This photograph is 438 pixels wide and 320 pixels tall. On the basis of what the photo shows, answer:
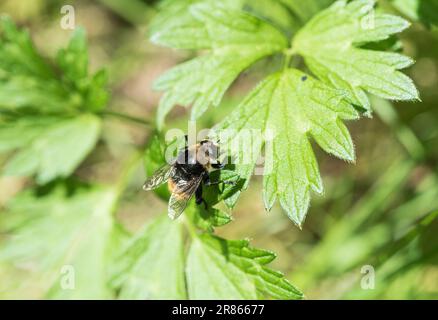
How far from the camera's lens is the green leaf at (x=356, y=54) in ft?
7.22

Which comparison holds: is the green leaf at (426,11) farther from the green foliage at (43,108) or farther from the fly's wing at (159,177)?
the green foliage at (43,108)

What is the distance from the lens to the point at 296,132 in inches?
88.3

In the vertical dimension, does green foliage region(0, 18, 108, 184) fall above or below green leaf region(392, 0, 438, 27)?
below

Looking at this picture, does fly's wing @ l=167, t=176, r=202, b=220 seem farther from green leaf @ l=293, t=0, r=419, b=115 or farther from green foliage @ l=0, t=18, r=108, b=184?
green foliage @ l=0, t=18, r=108, b=184

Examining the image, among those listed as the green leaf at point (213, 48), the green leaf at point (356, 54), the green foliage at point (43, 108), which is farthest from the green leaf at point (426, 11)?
the green foliage at point (43, 108)

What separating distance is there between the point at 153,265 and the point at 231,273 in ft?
1.35

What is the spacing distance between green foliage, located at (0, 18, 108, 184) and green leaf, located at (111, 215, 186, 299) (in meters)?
0.69

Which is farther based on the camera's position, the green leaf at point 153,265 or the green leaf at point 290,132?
the green leaf at point 153,265

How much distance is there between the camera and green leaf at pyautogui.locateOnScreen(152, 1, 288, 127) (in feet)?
8.13


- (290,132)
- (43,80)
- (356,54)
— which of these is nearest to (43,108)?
(43,80)

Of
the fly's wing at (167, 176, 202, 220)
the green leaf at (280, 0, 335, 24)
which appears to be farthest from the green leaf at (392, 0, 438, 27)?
the fly's wing at (167, 176, 202, 220)

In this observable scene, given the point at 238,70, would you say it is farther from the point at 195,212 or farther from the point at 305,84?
the point at 195,212

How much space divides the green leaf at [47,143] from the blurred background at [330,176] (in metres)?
0.44

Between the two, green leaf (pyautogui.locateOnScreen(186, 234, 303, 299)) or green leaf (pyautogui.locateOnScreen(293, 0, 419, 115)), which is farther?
green leaf (pyautogui.locateOnScreen(186, 234, 303, 299))
